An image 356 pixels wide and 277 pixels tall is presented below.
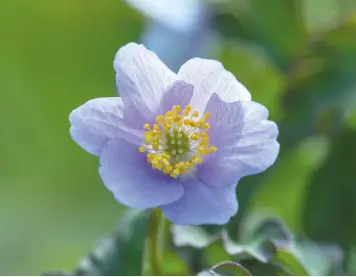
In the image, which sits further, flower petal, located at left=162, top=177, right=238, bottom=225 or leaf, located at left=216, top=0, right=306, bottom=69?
leaf, located at left=216, top=0, right=306, bottom=69

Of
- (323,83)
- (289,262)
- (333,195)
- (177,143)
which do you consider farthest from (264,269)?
(323,83)

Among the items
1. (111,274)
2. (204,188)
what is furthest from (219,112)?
Result: (111,274)

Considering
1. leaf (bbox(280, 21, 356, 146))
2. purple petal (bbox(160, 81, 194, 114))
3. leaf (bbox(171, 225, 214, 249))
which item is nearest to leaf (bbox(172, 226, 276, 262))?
leaf (bbox(171, 225, 214, 249))

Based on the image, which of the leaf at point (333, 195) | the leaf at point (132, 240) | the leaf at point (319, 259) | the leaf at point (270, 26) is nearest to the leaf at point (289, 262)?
the leaf at point (319, 259)

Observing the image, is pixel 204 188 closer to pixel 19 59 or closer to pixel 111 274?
pixel 111 274

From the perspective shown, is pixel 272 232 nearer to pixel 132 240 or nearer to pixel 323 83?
pixel 132 240

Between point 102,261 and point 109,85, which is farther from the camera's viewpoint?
point 109,85

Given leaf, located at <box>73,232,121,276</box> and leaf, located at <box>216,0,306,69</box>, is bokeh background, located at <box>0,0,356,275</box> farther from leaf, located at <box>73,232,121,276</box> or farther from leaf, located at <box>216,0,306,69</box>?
leaf, located at <box>73,232,121,276</box>
